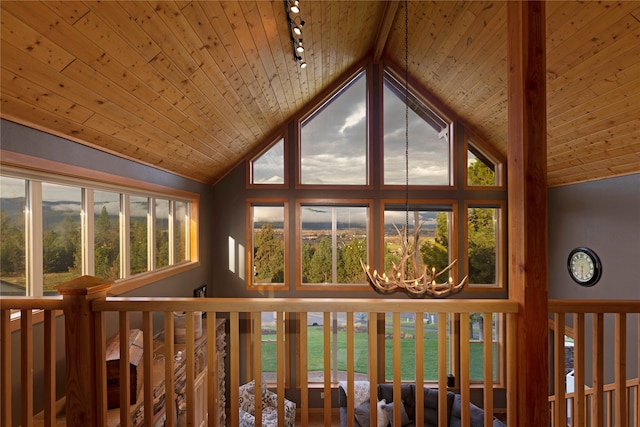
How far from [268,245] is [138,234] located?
97.5 inches

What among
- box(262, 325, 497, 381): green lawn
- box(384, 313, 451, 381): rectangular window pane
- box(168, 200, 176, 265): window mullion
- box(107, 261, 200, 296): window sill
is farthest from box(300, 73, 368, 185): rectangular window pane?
box(262, 325, 497, 381): green lawn

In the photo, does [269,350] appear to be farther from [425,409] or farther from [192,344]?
[192,344]

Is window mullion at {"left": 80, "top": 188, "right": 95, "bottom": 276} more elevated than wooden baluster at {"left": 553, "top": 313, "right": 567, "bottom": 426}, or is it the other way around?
window mullion at {"left": 80, "top": 188, "right": 95, "bottom": 276}

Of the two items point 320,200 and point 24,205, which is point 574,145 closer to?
point 320,200

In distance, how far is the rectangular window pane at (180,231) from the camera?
4.94 meters

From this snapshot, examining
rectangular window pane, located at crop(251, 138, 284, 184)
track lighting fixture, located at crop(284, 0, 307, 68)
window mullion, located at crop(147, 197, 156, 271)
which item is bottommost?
window mullion, located at crop(147, 197, 156, 271)

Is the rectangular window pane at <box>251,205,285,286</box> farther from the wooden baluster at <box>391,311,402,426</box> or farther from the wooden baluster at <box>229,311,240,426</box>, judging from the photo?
the wooden baluster at <box>391,311,402,426</box>

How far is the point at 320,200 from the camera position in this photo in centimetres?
612

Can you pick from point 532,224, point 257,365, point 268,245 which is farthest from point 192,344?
point 268,245

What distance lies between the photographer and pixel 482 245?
20.4ft

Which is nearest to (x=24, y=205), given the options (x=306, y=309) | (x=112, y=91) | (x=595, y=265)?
(x=112, y=91)

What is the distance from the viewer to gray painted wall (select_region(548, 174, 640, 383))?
4.19 metres

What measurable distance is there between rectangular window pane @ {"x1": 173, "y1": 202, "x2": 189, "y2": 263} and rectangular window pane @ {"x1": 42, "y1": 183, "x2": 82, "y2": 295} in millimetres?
1816

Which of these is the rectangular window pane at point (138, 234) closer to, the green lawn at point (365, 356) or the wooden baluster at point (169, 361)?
the wooden baluster at point (169, 361)
